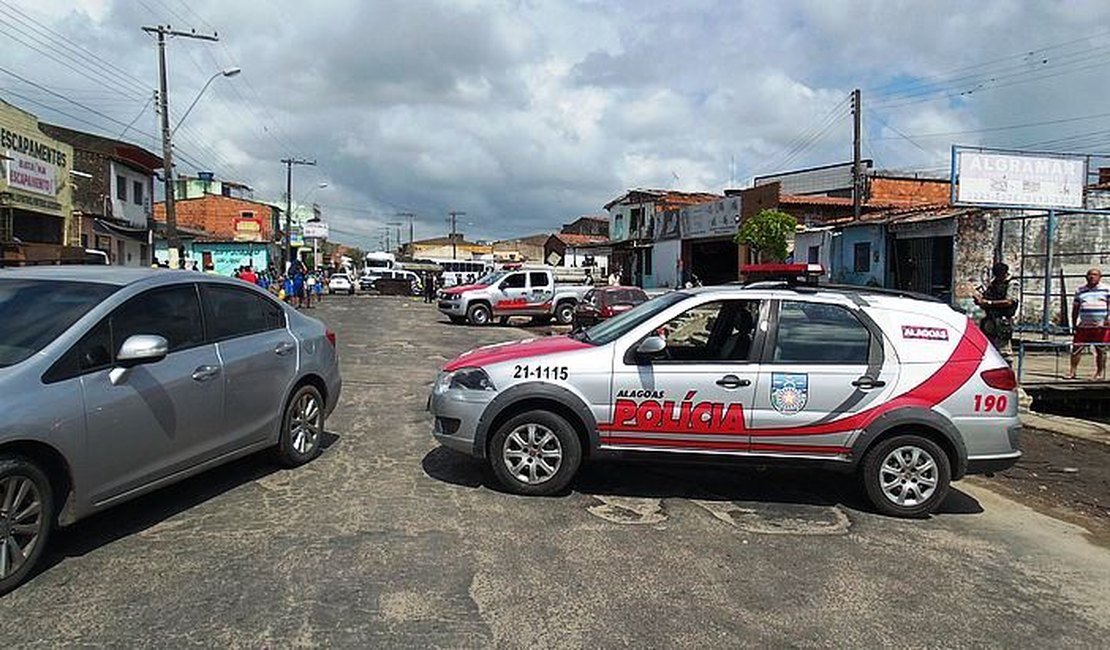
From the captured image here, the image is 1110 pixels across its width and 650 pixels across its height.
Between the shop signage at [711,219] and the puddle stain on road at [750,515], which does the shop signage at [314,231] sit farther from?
the puddle stain on road at [750,515]

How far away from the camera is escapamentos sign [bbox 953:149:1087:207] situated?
742 inches

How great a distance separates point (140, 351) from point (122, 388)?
248mm

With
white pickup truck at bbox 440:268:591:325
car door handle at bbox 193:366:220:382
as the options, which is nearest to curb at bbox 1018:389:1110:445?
car door handle at bbox 193:366:220:382

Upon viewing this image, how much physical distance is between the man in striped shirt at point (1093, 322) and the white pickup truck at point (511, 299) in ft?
49.1

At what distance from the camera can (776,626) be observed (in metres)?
4.05

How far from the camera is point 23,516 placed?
13.7ft

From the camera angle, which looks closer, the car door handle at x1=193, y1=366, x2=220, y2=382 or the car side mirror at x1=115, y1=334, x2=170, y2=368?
the car side mirror at x1=115, y1=334, x2=170, y2=368

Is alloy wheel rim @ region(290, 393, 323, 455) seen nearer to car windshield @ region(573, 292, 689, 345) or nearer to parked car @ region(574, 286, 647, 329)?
car windshield @ region(573, 292, 689, 345)

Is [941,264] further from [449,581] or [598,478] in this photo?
[449,581]

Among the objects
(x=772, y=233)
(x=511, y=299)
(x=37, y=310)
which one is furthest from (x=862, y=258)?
(x=37, y=310)

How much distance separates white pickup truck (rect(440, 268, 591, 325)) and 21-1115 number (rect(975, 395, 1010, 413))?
2004 cm

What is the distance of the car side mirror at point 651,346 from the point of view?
5.92m

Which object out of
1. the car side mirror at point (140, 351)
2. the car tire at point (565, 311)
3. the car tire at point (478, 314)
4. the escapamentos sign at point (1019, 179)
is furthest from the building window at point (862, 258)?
the car side mirror at point (140, 351)

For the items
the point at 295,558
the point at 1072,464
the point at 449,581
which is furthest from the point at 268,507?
the point at 1072,464
